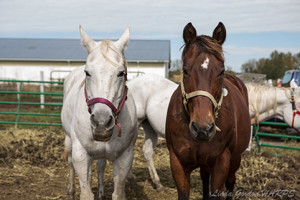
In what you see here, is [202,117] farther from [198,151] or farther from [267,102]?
[267,102]

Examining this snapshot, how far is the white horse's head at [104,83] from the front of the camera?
2080mm

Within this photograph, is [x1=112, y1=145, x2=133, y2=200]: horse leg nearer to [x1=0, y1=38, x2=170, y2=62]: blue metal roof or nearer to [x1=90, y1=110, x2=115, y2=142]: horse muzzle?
[x1=90, y1=110, x2=115, y2=142]: horse muzzle

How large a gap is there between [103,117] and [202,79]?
778 mm

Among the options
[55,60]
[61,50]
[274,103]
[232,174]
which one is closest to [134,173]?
[232,174]

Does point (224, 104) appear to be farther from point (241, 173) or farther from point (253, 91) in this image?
point (253, 91)

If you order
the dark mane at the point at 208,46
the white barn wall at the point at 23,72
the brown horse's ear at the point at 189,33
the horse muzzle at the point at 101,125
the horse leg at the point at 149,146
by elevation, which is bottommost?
the white barn wall at the point at 23,72

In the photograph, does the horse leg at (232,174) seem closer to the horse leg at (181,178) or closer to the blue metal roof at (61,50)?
the horse leg at (181,178)

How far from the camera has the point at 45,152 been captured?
5527 millimetres

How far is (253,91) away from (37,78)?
19.6 meters

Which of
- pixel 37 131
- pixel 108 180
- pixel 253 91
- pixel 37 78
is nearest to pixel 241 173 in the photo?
pixel 253 91

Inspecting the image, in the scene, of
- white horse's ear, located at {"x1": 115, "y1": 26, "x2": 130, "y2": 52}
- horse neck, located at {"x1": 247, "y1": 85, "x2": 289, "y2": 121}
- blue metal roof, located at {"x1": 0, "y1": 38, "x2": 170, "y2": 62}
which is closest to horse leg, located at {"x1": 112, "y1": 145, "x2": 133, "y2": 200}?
white horse's ear, located at {"x1": 115, "y1": 26, "x2": 130, "y2": 52}

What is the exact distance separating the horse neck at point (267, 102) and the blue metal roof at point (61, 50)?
15.4 m

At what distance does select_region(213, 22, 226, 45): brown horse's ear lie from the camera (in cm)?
230

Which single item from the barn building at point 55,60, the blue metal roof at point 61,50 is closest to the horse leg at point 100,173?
the barn building at point 55,60
